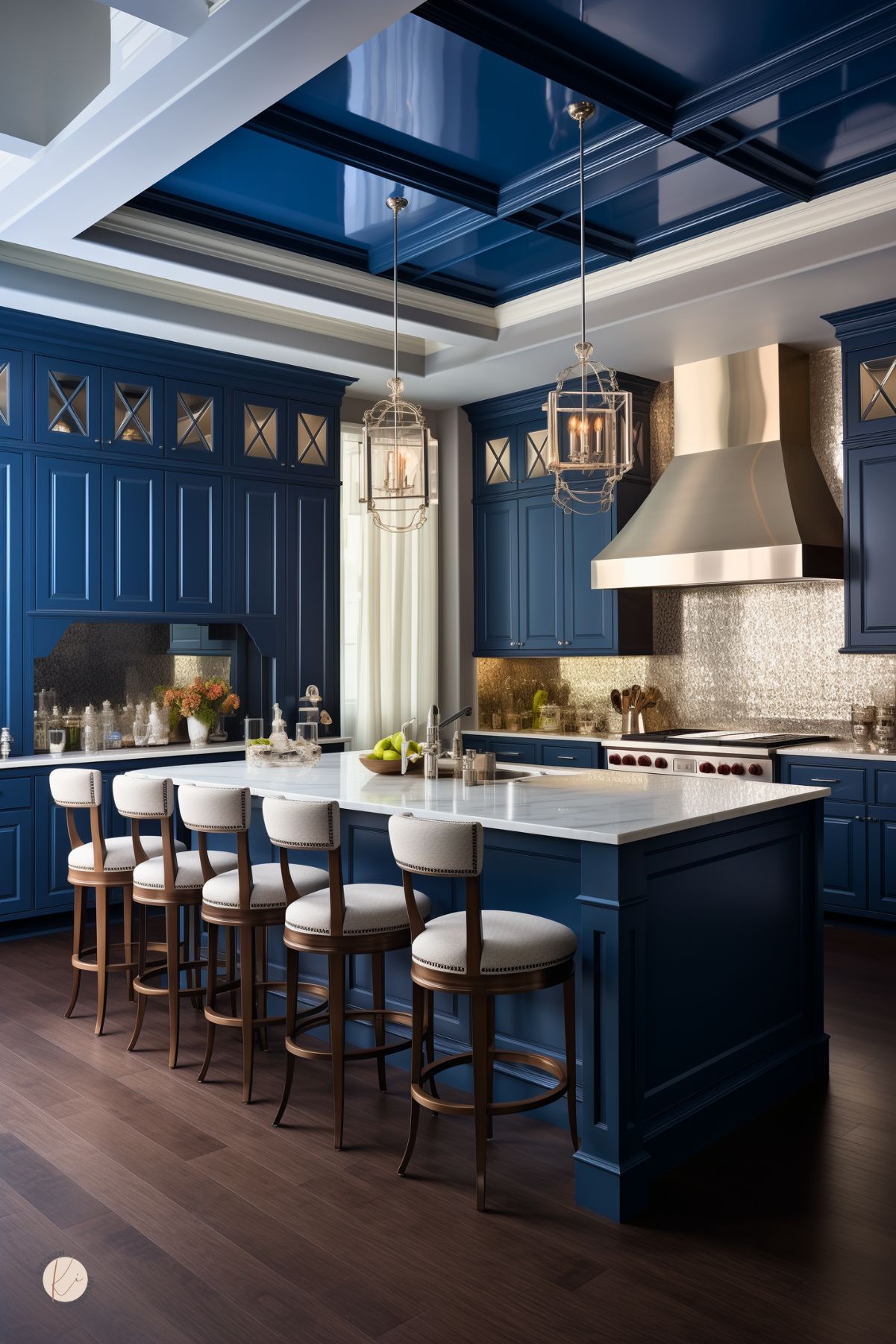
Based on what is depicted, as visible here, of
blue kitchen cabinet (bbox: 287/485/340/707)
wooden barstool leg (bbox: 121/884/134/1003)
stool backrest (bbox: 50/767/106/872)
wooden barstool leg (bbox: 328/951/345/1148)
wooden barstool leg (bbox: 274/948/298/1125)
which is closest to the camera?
wooden barstool leg (bbox: 328/951/345/1148)

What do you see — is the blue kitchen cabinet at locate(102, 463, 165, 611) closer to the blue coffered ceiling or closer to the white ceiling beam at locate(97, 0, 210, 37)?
the blue coffered ceiling

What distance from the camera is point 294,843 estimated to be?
3115 mm

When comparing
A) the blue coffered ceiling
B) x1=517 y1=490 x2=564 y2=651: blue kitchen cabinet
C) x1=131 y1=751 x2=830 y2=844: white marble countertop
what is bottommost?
x1=131 y1=751 x2=830 y2=844: white marble countertop

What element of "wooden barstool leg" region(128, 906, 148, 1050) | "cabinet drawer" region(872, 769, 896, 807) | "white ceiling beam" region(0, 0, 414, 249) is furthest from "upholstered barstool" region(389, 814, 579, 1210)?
"cabinet drawer" region(872, 769, 896, 807)

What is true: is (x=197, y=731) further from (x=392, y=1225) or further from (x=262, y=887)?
(x=392, y=1225)

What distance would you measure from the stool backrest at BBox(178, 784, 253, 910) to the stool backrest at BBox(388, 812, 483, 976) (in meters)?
0.78

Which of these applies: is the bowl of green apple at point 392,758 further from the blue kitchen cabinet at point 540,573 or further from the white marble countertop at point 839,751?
the blue kitchen cabinet at point 540,573

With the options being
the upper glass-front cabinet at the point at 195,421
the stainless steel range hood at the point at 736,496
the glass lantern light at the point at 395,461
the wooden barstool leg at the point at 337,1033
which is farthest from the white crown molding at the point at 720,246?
the wooden barstool leg at the point at 337,1033

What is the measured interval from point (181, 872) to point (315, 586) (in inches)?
127

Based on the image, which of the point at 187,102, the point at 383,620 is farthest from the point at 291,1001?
the point at 383,620

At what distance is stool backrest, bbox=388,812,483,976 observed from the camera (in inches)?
104

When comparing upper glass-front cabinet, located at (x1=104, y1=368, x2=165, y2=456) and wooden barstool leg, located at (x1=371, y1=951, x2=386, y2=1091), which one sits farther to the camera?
upper glass-front cabinet, located at (x1=104, y1=368, x2=165, y2=456)

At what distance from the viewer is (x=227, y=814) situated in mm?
3375

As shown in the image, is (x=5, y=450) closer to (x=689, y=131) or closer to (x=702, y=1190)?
(x=689, y=131)
